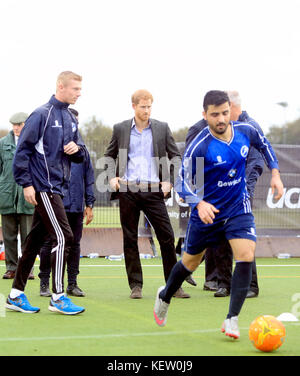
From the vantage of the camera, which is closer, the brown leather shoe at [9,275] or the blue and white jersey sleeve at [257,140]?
the blue and white jersey sleeve at [257,140]

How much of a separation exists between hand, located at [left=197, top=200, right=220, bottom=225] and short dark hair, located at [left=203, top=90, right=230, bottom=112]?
0.81m

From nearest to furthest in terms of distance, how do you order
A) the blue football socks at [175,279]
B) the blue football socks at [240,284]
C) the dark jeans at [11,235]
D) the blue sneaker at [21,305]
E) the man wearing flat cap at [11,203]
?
the blue football socks at [240,284], the blue football socks at [175,279], the blue sneaker at [21,305], the man wearing flat cap at [11,203], the dark jeans at [11,235]

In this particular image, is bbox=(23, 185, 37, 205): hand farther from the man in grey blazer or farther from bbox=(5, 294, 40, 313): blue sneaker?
the man in grey blazer

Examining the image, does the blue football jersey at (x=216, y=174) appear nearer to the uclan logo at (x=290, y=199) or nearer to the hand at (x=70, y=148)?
the hand at (x=70, y=148)

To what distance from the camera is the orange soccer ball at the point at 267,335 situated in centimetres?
531

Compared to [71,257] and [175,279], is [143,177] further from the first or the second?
[175,279]

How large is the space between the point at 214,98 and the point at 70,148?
1.73 m

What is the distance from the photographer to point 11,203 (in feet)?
34.2

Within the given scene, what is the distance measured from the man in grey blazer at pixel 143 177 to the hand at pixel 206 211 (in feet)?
8.11

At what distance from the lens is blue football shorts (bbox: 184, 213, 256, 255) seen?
6.06 metres

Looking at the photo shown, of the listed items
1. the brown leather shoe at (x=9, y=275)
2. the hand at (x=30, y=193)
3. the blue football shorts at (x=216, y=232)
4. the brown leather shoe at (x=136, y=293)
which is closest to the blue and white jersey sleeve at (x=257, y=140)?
the blue football shorts at (x=216, y=232)
